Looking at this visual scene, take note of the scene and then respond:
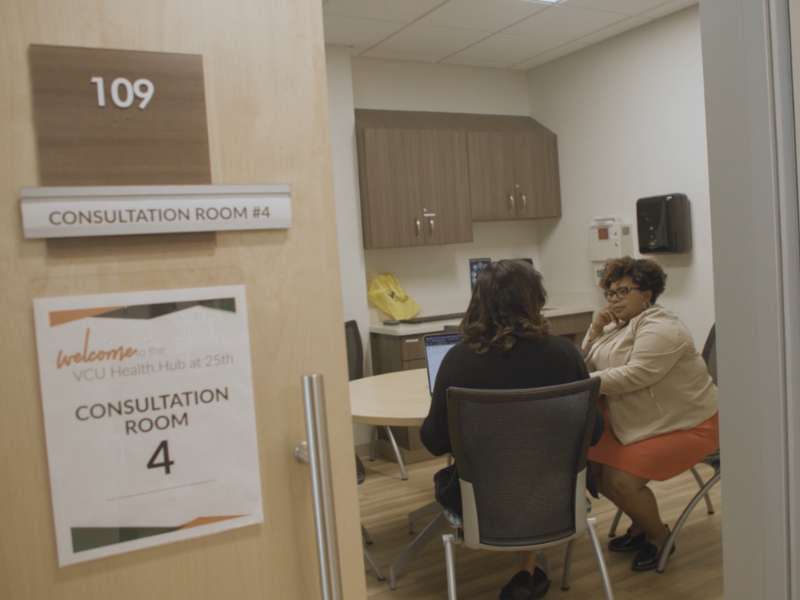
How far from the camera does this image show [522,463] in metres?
2.24

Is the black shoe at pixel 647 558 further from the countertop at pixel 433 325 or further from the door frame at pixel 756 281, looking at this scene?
the countertop at pixel 433 325

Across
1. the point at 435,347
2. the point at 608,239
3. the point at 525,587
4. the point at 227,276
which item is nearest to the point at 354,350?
the point at 435,347

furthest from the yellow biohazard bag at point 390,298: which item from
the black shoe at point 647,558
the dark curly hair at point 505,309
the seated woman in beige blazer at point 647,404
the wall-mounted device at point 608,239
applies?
the dark curly hair at point 505,309

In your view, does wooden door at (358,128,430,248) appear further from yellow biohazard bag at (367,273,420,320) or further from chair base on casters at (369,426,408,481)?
chair base on casters at (369,426,408,481)

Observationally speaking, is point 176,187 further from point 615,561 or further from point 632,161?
point 632,161

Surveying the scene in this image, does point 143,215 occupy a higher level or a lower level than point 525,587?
higher

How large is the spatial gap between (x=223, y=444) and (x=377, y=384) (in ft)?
8.86

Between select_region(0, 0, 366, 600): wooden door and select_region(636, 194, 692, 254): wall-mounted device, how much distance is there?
4.44 m

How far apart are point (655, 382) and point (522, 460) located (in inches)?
37.8

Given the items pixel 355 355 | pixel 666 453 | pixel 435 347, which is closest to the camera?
pixel 666 453

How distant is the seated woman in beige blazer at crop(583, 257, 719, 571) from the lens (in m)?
2.88

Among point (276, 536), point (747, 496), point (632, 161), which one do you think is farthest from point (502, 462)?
point (632, 161)

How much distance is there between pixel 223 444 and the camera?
2.79ft

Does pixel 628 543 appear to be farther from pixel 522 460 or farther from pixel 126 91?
pixel 126 91
